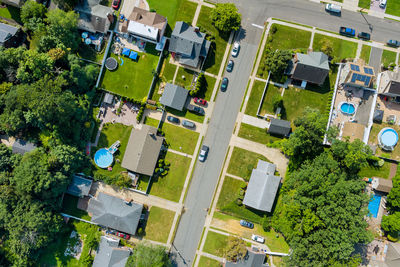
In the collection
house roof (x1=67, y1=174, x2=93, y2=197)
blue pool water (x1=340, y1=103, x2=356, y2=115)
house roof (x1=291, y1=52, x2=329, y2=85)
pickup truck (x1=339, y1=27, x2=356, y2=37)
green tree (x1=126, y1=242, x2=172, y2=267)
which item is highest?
pickup truck (x1=339, y1=27, x2=356, y2=37)

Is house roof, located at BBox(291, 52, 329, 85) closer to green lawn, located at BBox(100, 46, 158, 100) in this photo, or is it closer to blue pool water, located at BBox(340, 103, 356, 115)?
blue pool water, located at BBox(340, 103, 356, 115)

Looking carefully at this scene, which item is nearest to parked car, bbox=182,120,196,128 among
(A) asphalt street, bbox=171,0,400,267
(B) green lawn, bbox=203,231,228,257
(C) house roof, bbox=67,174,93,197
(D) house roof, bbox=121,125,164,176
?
(A) asphalt street, bbox=171,0,400,267

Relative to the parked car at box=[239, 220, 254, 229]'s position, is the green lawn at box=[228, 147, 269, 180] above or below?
above

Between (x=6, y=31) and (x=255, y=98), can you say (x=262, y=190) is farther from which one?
→ (x=6, y=31)

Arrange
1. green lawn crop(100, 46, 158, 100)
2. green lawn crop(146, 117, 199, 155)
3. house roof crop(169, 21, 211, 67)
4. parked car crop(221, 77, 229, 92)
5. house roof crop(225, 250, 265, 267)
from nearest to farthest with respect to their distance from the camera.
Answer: house roof crop(225, 250, 265, 267), house roof crop(169, 21, 211, 67), parked car crop(221, 77, 229, 92), green lawn crop(146, 117, 199, 155), green lawn crop(100, 46, 158, 100)

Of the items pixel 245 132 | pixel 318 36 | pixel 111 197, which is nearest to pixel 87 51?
pixel 111 197

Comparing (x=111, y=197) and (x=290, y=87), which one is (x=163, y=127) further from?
(x=290, y=87)

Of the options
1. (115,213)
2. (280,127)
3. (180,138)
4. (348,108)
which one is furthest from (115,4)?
(348,108)
